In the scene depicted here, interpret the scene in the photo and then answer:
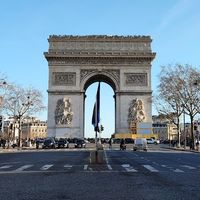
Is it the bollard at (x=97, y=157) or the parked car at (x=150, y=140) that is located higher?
the parked car at (x=150, y=140)

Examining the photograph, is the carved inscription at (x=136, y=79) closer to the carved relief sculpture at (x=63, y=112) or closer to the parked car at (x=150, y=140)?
the parked car at (x=150, y=140)

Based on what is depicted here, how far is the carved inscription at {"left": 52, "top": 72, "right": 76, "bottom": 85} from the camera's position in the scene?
252ft

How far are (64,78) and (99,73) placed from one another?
6.10 meters

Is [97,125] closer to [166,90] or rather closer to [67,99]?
[166,90]

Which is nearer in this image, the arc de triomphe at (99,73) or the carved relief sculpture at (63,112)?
the carved relief sculpture at (63,112)

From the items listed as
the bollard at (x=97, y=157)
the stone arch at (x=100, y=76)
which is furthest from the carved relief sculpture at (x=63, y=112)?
the bollard at (x=97, y=157)

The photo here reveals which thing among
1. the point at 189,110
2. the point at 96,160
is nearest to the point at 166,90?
the point at 189,110

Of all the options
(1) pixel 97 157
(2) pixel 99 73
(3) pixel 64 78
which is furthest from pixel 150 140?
(1) pixel 97 157

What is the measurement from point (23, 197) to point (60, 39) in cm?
6997

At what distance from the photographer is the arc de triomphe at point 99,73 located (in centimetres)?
7631

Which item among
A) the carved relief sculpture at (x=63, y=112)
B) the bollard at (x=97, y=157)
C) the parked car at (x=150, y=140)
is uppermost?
the carved relief sculpture at (x=63, y=112)

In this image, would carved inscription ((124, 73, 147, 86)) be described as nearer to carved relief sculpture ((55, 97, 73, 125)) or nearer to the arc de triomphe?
the arc de triomphe

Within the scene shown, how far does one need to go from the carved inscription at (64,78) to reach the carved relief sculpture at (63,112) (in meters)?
2.97

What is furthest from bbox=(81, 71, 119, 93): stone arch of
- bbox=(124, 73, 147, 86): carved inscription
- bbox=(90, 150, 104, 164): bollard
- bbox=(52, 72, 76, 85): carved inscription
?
bbox=(90, 150, 104, 164): bollard
